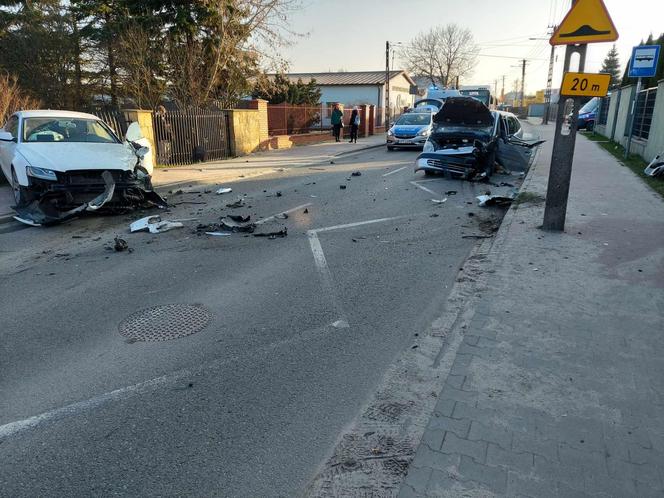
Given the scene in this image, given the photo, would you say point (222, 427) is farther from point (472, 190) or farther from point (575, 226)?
point (472, 190)

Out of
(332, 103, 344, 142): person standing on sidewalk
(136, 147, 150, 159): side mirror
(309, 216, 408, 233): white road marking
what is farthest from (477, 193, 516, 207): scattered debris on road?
(332, 103, 344, 142): person standing on sidewalk

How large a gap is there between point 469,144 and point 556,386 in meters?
10.7

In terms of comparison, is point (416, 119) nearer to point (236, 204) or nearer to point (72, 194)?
point (236, 204)

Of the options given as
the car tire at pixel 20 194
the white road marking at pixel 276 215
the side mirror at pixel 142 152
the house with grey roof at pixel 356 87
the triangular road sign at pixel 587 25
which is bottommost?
the white road marking at pixel 276 215

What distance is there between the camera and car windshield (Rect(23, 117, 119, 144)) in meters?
9.20

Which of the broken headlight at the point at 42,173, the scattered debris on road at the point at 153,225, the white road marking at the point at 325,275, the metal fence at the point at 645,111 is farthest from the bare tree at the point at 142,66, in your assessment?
A: the metal fence at the point at 645,111

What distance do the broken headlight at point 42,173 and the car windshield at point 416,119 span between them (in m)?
16.5

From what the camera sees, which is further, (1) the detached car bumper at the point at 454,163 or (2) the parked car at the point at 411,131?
(2) the parked car at the point at 411,131

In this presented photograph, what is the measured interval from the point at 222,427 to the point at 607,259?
510 cm

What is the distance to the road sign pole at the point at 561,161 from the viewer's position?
654 centimetres

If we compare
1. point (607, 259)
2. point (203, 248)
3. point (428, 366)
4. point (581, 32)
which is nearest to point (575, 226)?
point (607, 259)

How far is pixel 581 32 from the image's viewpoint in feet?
20.8

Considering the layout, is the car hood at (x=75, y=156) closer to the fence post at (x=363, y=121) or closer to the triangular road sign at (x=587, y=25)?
the triangular road sign at (x=587, y=25)

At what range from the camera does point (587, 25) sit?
6.30m
